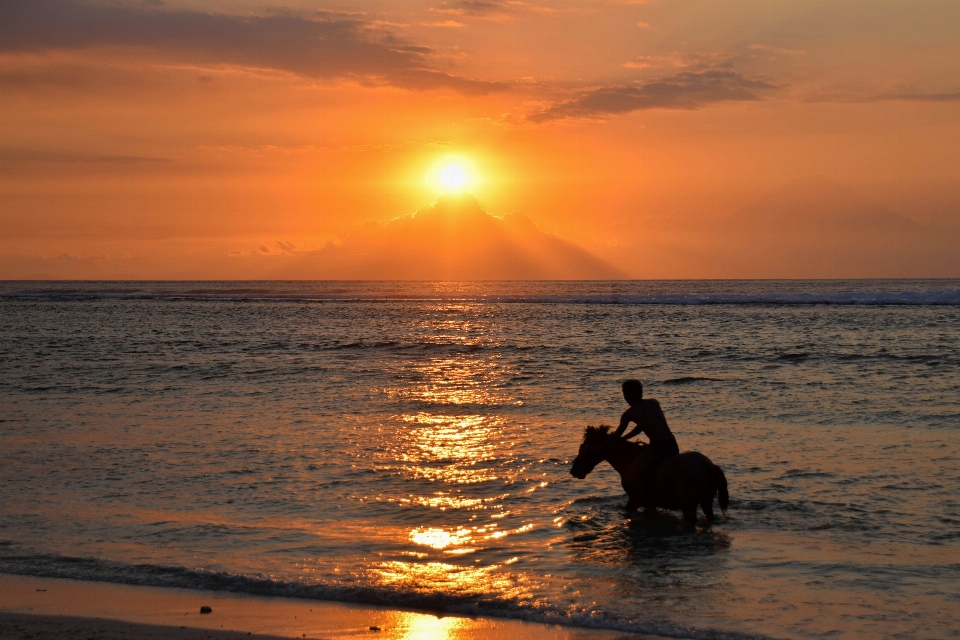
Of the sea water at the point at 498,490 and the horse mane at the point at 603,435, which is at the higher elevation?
the horse mane at the point at 603,435

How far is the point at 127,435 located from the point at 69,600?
8087 millimetres

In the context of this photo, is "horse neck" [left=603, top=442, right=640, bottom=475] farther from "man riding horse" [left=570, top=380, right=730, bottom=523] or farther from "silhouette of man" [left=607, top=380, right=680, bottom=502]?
"silhouette of man" [left=607, top=380, right=680, bottom=502]

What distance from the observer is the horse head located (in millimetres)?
10312

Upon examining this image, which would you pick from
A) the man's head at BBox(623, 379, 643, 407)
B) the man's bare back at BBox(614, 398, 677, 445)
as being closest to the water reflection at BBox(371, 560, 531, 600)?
the man's bare back at BBox(614, 398, 677, 445)

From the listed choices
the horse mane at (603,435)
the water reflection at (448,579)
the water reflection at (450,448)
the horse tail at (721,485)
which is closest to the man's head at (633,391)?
the horse mane at (603,435)

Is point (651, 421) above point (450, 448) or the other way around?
above

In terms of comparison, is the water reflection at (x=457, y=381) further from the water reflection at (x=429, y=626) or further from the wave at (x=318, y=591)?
the water reflection at (x=429, y=626)

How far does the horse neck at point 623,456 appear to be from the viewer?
1005 cm

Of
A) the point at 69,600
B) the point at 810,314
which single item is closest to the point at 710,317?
the point at 810,314

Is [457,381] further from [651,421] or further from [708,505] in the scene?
[708,505]

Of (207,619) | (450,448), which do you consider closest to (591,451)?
(450,448)

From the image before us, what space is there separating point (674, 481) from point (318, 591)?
4169 mm

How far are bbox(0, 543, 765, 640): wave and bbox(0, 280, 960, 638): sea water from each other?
0.08 feet

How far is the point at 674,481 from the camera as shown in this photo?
9422 millimetres
